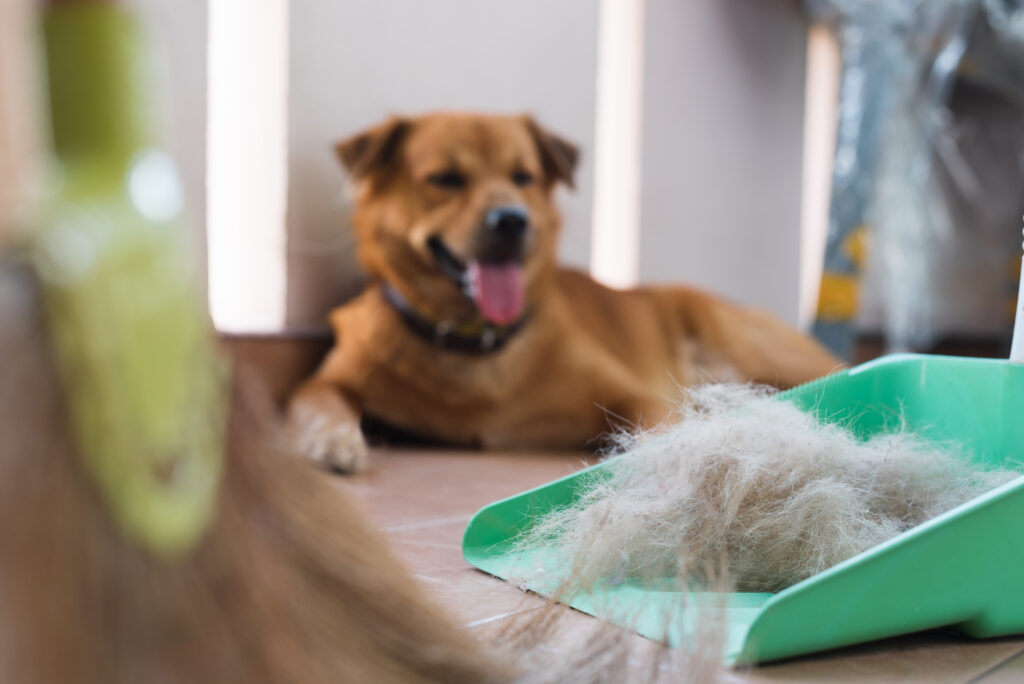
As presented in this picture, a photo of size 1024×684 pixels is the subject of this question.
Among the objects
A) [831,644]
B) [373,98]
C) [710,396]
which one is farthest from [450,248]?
[831,644]

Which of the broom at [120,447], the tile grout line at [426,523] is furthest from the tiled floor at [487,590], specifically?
the broom at [120,447]

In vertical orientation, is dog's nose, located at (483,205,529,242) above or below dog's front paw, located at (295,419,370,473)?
above

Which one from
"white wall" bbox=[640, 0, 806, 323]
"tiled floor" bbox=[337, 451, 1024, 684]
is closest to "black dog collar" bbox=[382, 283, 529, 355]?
"tiled floor" bbox=[337, 451, 1024, 684]

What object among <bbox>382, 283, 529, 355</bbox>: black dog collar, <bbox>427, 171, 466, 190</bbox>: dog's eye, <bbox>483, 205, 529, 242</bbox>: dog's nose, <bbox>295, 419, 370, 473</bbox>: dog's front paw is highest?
<bbox>427, 171, 466, 190</bbox>: dog's eye

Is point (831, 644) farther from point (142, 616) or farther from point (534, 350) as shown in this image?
point (534, 350)

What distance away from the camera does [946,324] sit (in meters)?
4.08

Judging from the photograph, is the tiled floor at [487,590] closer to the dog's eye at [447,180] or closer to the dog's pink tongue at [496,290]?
the dog's pink tongue at [496,290]

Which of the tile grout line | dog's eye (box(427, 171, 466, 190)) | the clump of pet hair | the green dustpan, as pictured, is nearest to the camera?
the green dustpan

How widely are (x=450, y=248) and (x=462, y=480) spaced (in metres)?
0.63

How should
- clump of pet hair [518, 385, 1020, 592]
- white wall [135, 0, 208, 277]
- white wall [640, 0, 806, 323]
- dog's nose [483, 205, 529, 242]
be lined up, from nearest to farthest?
clump of pet hair [518, 385, 1020, 592] → white wall [135, 0, 208, 277] → dog's nose [483, 205, 529, 242] → white wall [640, 0, 806, 323]

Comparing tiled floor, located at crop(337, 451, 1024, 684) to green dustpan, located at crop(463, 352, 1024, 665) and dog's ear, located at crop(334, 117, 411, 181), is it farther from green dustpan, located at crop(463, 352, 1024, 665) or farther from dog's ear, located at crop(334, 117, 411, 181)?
dog's ear, located at crop(334, 117, 411, 181)

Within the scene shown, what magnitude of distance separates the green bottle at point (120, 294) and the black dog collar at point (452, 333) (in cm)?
160

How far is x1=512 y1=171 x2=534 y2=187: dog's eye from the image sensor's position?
6.88ft

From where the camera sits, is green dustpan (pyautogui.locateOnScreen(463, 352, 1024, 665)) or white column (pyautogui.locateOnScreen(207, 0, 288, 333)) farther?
white column (pyautogui.locateOnScreen(207, 0, 288, 333))
